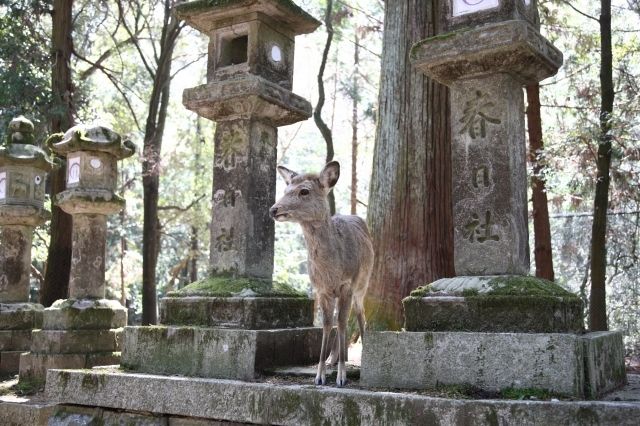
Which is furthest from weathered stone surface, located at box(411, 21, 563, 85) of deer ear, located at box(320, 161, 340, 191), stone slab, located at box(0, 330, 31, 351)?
stone slab, located at box(0, 330, 31, 351)

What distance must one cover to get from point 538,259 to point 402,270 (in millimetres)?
4321

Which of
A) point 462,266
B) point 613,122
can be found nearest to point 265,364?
point 462,266

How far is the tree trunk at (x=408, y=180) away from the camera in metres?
7.89

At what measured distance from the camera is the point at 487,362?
4320mm

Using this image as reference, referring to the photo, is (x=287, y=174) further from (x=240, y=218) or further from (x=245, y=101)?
(x=245, y=101)

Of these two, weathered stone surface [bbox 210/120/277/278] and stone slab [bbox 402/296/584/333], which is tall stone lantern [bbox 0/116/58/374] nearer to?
weathered stone surface [bbox 210/120/277/278]

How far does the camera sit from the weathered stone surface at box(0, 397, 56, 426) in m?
6.41

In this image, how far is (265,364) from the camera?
5.38 m

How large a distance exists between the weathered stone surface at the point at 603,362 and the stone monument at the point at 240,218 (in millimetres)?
2597

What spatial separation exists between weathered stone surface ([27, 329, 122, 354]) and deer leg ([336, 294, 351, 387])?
4.95 metres

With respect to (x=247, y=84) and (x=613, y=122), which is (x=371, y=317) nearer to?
(x=247, y=84)

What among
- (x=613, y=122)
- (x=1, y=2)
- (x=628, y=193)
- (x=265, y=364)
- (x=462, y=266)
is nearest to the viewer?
(x=462, y=266)

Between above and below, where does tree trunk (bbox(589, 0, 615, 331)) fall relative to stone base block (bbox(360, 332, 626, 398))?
above

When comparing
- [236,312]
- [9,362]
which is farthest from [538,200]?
[9,362]
